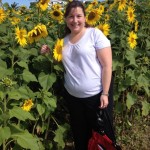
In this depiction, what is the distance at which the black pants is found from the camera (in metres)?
3.33

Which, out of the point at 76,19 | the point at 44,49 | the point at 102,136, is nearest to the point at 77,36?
the point at 76,19

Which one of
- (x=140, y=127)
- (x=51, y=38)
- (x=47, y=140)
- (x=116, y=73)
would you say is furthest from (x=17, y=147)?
(x=140, y=127)

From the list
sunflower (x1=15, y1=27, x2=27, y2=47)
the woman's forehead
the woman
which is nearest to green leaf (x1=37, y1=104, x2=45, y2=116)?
the woman

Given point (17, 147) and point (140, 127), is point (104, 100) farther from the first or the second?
point (140, 127)

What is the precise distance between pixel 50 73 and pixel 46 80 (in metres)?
0.12

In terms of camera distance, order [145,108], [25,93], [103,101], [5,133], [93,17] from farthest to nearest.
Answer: [145,108]
[93,17]
[103,101]
[25,93]
[5,133]

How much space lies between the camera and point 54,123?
397 centimetres

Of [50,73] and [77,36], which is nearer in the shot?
[77,36]

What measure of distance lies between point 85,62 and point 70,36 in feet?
1.02

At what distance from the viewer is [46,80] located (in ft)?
11.1

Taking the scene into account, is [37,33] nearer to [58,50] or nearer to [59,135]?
[58,50]

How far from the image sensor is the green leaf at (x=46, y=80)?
335 centimetres

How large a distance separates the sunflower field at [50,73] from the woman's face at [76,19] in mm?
160

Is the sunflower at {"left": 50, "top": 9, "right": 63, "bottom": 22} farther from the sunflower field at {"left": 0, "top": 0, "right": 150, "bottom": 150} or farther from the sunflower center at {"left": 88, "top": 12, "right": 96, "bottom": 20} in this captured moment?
the sunflower center at {"left": 88, "top": 12, "right": 96, "bottom": 20}
